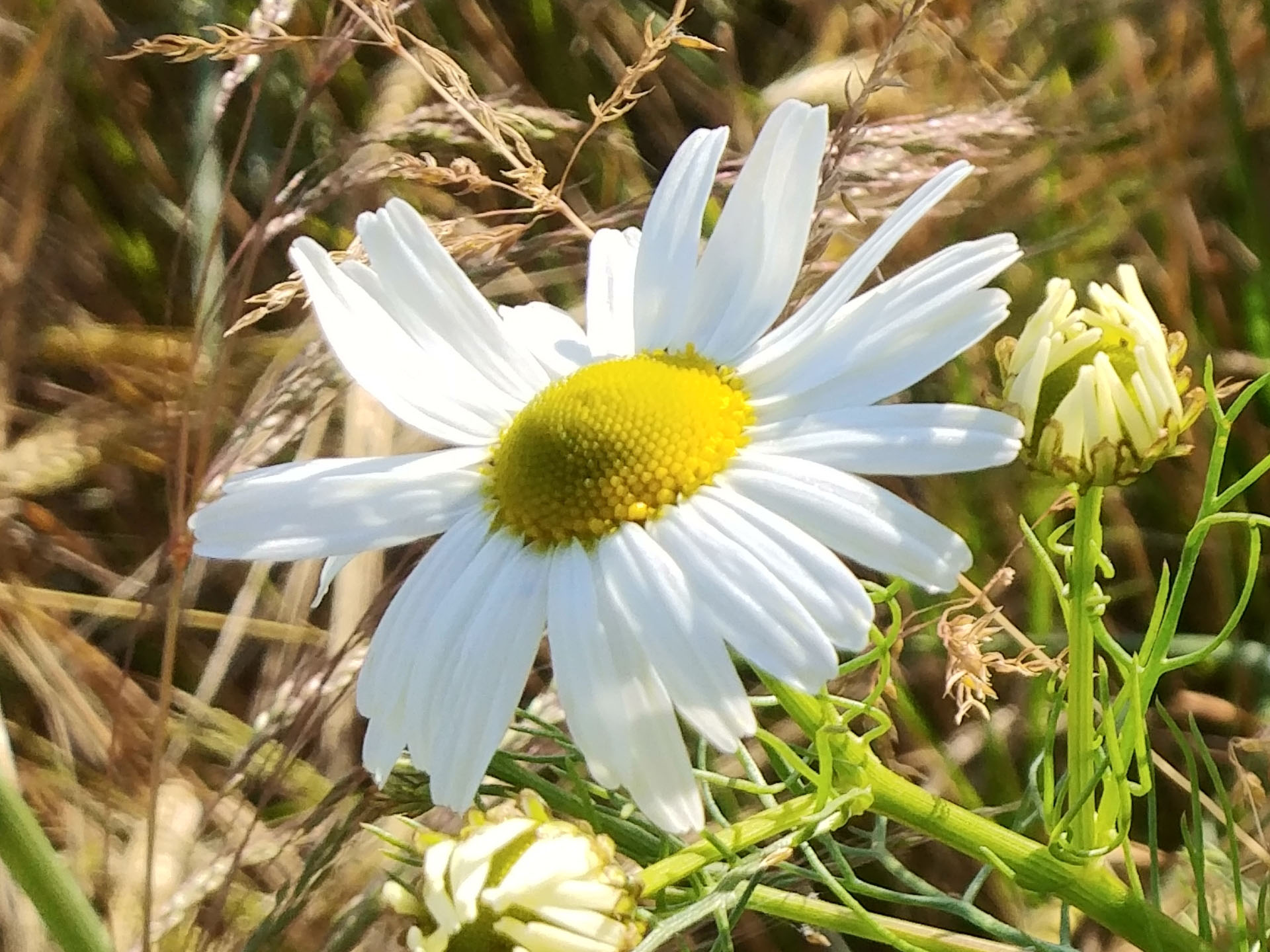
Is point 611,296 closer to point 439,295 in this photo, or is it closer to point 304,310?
point 439,295

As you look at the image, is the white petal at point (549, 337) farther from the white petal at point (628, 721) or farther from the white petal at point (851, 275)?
the white petal at point (628, 721)

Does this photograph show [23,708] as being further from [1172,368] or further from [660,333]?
[1172,368]

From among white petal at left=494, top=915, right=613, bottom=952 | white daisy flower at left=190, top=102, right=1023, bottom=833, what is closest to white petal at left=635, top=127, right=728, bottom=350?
white daisy flower at left=190, top=102, right=1023, bottom=833

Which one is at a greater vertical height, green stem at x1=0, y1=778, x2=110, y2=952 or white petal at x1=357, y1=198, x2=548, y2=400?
white petal at x1=357, y1=198, x2=548, y2=400

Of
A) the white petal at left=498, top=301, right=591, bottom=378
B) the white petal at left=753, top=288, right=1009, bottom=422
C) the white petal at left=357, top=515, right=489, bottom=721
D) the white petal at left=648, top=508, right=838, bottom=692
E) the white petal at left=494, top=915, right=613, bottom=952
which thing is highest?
the white petal at left=753, top=288, right=1009, bottom=422

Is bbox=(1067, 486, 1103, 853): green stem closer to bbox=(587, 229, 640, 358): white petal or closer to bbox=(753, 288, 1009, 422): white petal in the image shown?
bbox=(753, 288, 1009, 422): white petal

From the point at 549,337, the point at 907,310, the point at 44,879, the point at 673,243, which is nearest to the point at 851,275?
the point at 907,310

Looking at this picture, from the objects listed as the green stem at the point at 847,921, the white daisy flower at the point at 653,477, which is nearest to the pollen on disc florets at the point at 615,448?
the white daisy flower at the point at 653,477

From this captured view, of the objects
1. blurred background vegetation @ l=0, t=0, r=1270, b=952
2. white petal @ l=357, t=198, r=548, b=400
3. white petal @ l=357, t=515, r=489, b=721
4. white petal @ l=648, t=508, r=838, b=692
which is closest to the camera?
white petal @ l=648, t=508, r=838, b=692
